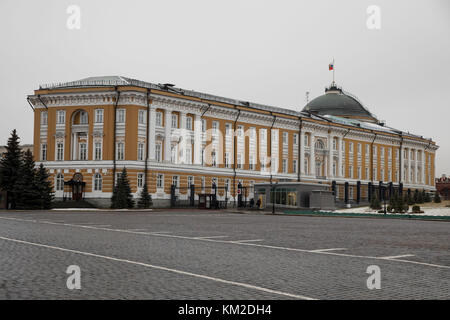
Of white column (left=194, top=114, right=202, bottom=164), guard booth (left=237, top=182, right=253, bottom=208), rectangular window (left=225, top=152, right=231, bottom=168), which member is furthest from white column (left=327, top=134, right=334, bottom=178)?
white column (left=194, top=114, right=202, bottom=164)

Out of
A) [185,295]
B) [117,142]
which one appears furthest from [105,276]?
[117,142]

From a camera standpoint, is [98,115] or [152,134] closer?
[152,134]

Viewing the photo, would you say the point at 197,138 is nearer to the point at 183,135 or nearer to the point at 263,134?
the point at 183,135

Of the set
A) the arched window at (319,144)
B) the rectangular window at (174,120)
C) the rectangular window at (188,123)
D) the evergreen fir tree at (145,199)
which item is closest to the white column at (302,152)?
the arched window at (319,144)

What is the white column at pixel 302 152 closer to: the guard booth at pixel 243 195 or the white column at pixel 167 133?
the guard booth at pixel 243 195

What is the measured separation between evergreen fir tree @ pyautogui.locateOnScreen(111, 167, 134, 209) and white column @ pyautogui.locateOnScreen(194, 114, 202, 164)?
10.1 m

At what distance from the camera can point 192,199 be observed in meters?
56.6

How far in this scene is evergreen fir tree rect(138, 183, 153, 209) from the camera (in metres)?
52.5

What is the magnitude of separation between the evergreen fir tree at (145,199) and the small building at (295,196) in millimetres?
10972

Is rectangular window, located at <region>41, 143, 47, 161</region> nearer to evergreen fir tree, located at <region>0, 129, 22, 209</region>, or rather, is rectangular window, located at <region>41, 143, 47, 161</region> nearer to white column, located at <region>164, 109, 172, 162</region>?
evergreen fir tree, located at <region>0, 129, 22, 209</region>

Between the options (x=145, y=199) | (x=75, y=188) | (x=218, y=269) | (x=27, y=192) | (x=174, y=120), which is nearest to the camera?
(x=218, y=269)

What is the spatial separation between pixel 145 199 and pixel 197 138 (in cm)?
1070

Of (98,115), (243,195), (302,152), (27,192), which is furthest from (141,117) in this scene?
(302,152)
